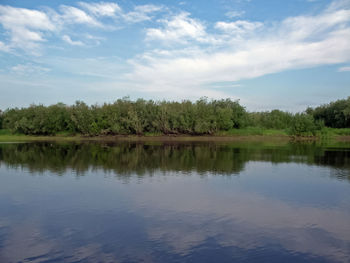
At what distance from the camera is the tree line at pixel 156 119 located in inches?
2963

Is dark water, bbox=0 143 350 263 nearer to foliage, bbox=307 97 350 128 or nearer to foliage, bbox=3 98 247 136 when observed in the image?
foliage, bbox=3 98 247 136

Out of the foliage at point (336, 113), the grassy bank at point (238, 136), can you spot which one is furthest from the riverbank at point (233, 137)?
the foliage at point (336, 113)

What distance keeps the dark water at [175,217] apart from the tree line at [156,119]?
172 feet

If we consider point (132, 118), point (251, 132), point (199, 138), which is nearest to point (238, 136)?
point (251, 132)

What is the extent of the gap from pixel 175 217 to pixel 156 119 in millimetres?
65121

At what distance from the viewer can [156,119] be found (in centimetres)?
7788

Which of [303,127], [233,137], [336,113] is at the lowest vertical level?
[233,137]

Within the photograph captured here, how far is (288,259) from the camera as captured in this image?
9.54 metres

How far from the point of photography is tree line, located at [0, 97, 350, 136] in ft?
247

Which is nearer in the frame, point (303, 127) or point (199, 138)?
point (303, 127)

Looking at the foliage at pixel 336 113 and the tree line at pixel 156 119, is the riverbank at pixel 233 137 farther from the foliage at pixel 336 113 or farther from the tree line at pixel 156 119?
the foliage at pixel 336 113

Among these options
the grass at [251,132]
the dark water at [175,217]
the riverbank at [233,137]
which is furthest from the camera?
the grass at [251,132]

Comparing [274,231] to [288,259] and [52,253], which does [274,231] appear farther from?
[52,253]

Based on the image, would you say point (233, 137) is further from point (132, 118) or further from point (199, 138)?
point (132, 118)
